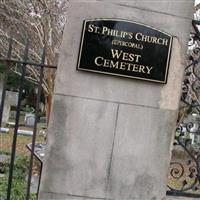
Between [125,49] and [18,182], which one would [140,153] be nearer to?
[125,49]

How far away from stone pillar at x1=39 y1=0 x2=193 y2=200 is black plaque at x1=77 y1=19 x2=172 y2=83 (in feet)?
0.18

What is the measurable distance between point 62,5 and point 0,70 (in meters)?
18.8

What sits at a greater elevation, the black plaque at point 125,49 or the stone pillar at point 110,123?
the black plaque at point 125,49

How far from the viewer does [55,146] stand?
4234 mm

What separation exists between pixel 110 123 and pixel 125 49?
66 centimetres

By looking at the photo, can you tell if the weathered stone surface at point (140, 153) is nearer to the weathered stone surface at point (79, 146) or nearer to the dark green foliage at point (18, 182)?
the weathered stone surface at point (79, 146)

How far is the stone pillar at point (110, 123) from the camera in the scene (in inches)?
167

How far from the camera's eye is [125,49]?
4.28 m

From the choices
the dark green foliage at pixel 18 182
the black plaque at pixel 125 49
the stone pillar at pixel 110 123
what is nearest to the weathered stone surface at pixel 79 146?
the stone pillar at pixel 110 123

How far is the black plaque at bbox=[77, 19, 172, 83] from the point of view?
4.25m

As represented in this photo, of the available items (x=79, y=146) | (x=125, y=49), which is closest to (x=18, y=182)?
(x=79, y=146)

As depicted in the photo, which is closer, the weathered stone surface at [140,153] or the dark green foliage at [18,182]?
the weathered stone surface at [140,153]

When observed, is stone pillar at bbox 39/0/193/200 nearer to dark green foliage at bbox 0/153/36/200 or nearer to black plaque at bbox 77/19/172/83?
black plaque at bbox 77/19/172/83

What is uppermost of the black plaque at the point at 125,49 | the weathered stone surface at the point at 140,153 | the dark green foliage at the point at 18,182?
the black plaque at the point at 125,49
